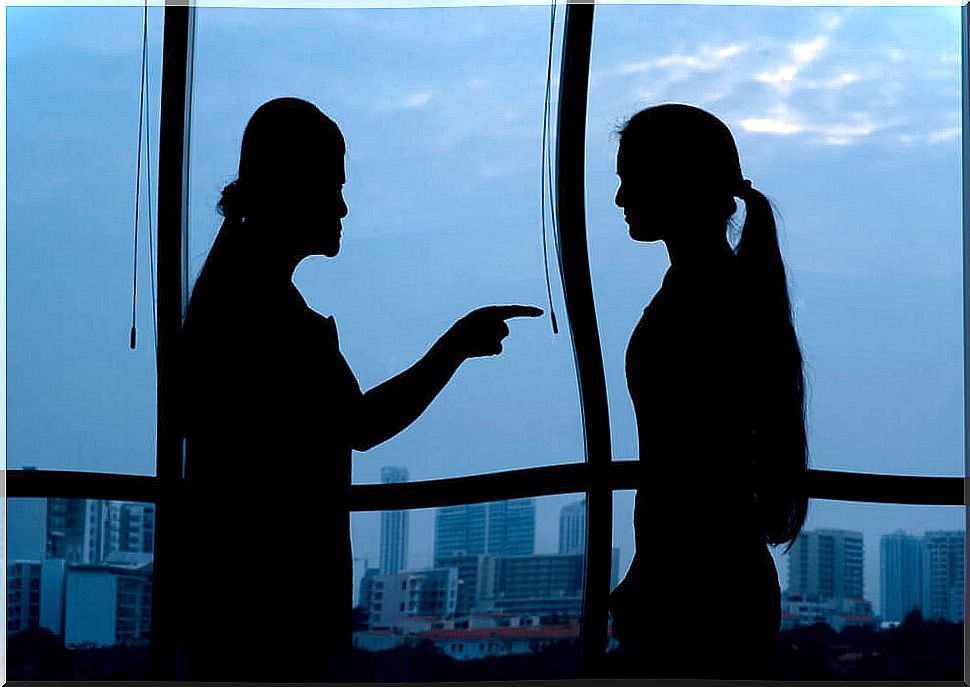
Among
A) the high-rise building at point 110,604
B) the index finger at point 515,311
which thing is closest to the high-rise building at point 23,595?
the high-rise building at point 110,604

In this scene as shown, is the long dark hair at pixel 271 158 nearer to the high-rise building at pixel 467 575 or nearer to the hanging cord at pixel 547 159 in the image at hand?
the hanging cord at pixel 547 159

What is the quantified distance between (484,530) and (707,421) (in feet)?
3.36

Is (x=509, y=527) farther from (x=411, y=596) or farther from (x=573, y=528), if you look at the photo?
Answer: (x=411, y=596)

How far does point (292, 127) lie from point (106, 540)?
73.1 inches

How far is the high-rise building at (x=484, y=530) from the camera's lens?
13.6 feet

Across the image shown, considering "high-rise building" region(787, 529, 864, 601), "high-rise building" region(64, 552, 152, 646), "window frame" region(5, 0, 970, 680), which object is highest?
"window frame" region(5, 0, 970, 680)

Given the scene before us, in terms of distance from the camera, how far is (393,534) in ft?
13.5

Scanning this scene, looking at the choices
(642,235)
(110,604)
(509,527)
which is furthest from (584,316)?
(110,604)

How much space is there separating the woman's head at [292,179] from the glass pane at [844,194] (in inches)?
43.3

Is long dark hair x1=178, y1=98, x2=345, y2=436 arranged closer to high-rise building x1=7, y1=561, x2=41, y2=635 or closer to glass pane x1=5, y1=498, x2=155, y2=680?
glass pane x1=5, y1=498, x2=155, y2=680

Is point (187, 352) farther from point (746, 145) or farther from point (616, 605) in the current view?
point (746, 145)

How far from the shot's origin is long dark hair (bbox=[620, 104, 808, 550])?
3.98m

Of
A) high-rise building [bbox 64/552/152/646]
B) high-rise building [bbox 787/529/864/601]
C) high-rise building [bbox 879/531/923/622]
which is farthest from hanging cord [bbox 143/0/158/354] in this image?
high-rise building [bbox 879/531/923/622]

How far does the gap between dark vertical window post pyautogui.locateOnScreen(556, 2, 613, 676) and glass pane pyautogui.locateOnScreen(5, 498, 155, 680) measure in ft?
5.89
